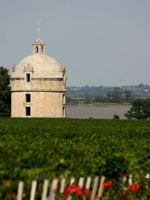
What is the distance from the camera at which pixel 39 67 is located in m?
73.8

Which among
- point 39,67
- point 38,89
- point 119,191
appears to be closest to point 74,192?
point 119,191

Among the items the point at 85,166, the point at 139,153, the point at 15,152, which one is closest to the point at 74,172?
the point at 85,166

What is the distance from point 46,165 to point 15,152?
2.91 feet

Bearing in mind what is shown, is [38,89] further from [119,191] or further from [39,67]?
[119,191]

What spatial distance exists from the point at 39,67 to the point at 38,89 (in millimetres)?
3030

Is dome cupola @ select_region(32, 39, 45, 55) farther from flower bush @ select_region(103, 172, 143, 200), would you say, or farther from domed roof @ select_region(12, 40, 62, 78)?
flower bush @ select_region(103, 172, 143, 200)

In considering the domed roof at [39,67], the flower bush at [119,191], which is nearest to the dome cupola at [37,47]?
the domed roof at [39,67]

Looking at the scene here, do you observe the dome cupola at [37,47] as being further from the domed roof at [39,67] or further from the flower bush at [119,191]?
the flower bush at [119,191]

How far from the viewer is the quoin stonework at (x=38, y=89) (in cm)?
7306

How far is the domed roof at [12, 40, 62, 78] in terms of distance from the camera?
73.3 m

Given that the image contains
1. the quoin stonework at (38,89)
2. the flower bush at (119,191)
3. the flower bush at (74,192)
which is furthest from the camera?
the quoin stonework at (38,89)

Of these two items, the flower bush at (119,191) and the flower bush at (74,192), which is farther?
the flower bush at (119,191)

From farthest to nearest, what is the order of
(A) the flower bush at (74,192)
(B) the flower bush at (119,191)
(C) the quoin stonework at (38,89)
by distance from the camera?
(C) the quoin stonework at (38,89), (B) the flower bush at (119,191), (A) the flower bush at (74,192)

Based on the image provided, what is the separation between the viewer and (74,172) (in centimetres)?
1436
